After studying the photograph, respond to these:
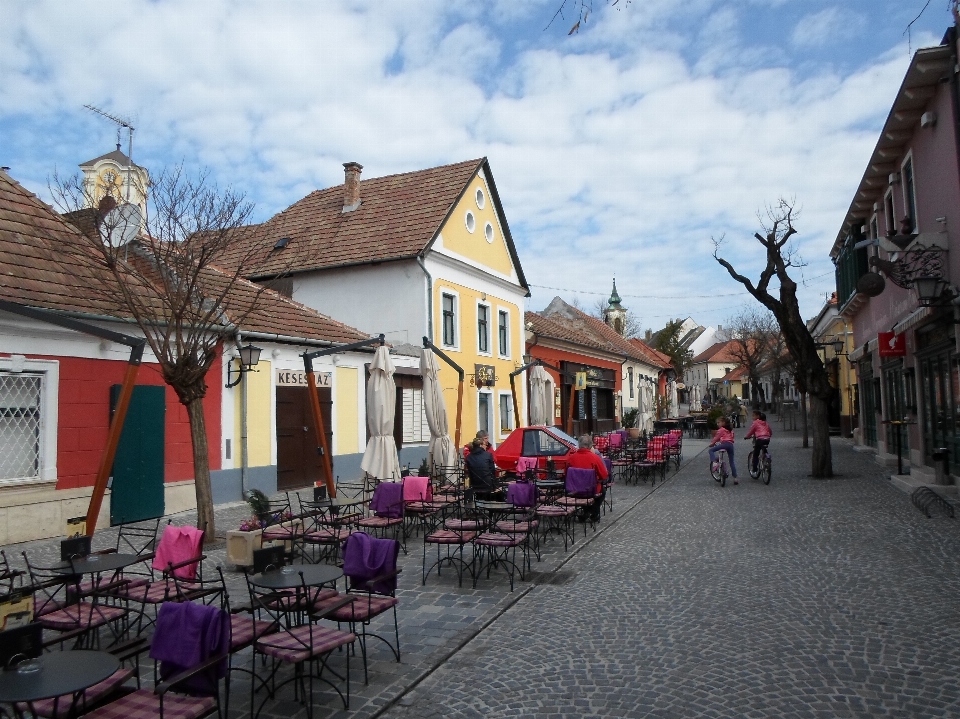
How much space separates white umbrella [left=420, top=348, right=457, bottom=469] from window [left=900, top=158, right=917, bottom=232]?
9.76 m

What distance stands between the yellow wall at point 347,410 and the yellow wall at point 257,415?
7.31 feet

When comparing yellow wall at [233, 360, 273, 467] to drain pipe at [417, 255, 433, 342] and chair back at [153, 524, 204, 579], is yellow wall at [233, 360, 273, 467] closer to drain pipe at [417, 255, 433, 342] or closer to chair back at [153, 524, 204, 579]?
drain pipe at [417, 255, 433, 342]

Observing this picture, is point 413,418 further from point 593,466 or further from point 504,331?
point 593,466

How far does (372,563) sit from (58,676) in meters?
2.54

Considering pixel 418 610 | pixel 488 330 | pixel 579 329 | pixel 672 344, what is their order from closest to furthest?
pixel 418 610
pixel 488 330
pixel 579 329
pixel 672 344

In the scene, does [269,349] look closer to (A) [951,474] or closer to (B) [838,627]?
(B) [838,627]

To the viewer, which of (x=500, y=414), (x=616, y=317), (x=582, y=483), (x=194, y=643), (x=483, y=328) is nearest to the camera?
(x=194, y=643)

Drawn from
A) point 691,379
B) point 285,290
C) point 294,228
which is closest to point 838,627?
point 285,290

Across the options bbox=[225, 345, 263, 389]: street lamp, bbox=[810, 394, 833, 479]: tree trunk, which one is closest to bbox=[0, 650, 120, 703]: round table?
bbox=[225, 345, 263, 389]: street lamp

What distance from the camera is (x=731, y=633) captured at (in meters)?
5.88

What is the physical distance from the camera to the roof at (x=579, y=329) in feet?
104

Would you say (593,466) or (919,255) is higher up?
(919,255)

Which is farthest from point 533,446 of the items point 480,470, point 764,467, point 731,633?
point 731,633

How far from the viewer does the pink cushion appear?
3.63 m
